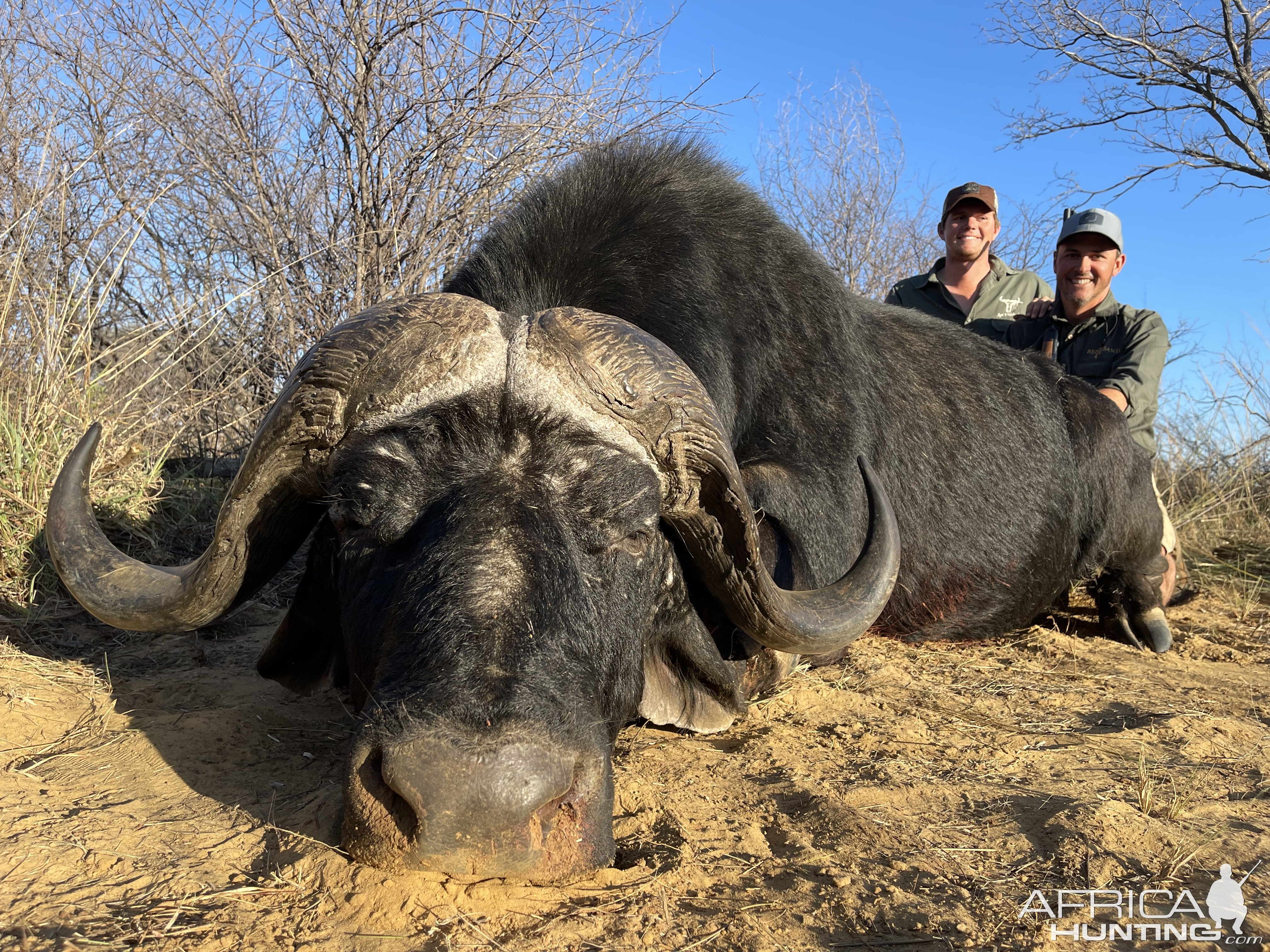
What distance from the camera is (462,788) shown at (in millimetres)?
1892

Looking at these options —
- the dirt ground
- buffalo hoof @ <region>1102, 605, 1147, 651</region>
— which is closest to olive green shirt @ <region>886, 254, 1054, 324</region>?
buffalo hoof @ <region>1102, 605, 1147, 651</region>

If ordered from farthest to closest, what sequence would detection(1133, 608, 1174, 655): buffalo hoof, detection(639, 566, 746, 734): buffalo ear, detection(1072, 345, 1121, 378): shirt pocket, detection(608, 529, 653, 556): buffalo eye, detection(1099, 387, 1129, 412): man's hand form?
detection(1072, 345, 1121, 378): shirt pocket
detection(1099, 387, 1129, 412): man's hand
detection(1133, 608, 1174, 655): buffalo hoof
detection(639, 566, 746, 734): buffalo ear
detection(608, 529, 653, 556): buffalo eye

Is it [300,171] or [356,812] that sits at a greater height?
[300,171]

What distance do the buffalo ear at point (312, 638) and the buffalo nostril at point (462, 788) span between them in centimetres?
133

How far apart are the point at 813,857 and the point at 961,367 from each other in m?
3.73

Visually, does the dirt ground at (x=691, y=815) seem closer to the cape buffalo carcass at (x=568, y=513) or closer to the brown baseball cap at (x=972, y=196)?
the cape buffalo carcass at (x=568, y=513)

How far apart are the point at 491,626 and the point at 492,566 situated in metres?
0.17

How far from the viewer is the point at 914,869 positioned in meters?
2.24

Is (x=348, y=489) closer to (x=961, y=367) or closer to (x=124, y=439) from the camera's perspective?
(x=124, y=439)

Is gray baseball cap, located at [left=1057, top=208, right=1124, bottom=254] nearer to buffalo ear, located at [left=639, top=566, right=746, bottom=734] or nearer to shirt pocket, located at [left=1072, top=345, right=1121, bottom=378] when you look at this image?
shirt pocket, located at [left=1072, top=345, right=1121, bottom=378]

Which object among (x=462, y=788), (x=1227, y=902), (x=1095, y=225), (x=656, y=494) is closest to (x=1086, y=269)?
(x=1095, y=225)

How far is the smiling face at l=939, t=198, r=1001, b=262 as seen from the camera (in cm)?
752

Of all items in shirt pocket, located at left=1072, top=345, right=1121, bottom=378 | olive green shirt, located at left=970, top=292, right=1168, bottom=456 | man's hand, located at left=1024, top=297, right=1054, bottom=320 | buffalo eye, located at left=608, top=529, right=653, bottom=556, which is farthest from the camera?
man's hand, located at left=1024, top=297, right=1054, bottom=320

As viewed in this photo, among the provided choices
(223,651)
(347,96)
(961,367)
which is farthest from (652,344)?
(347,96)
